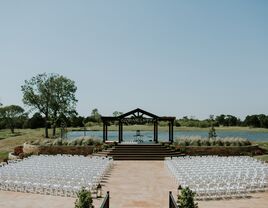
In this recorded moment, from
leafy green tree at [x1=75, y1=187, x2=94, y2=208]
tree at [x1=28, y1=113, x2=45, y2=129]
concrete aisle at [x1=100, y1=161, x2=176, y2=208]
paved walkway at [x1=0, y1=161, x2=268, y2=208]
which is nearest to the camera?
leafy green tree at [x1=75, y1=187, x2=94, y2=208]

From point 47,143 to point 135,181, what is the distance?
19.4m

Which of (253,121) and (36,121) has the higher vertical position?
(253,121)

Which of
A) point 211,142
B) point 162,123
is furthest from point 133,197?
point 162,123

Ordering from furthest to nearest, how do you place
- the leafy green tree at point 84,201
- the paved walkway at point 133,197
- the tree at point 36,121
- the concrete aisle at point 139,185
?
1. the tree at point 36,121
2. the concrete aisle at point 139,185
3. the paved walkway at point 133,197
4. the leafy green tree at point 84,201

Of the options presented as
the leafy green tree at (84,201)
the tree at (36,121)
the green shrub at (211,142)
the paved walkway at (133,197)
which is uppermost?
the tree at (36,121)

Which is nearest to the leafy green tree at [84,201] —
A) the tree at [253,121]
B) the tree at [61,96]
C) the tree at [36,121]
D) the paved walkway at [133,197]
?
the paved walkway at [133,197]

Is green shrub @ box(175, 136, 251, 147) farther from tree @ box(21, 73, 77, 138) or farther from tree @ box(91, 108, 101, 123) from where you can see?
tree @ box(91, 108, 101, 123)

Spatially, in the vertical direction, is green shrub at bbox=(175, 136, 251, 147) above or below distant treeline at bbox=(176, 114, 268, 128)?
below

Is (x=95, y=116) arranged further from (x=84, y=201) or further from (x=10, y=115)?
(x=84, y=201)

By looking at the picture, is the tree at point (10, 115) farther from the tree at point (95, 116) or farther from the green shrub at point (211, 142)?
the green shrub at point (211, 142)

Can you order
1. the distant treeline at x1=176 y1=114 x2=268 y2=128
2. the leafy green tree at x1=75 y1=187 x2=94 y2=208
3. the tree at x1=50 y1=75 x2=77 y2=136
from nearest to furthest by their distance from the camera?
the leafy green tree at x1=75 y1=187 x2=94 y2=208 < the tree at x1=50 y1=75 x2=77 y2=136 < the distant treeline at x1=176 y1=114 x2=268 y2=128

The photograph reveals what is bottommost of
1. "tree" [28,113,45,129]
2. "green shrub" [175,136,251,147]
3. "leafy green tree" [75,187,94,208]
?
"leafy green tree" [75,187,94,208]

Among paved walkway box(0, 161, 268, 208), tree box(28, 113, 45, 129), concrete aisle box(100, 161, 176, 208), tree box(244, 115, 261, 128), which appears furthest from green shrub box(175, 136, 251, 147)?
tree box(244, 115, 261, 128)

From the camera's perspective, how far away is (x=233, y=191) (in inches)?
699
